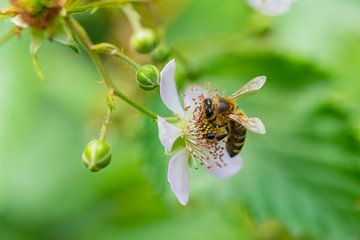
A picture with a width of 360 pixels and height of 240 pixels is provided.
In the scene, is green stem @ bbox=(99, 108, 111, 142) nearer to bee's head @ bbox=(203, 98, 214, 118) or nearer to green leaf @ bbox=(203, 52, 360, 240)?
bee's head @ bbox=(203, 98, 214, 118)

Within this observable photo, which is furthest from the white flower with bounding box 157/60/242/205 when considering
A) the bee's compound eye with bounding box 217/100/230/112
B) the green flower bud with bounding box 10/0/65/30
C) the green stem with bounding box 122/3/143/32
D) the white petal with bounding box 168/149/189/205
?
the green flower bud with bounding box 10/0/65/30

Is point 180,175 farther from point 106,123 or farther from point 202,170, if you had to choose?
point 202,170

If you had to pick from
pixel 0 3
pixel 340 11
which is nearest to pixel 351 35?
pixel 340 11

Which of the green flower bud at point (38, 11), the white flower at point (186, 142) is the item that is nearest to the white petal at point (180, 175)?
the white flower at point (186, 142)

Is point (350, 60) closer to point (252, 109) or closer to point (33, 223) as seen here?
point (252, 109)

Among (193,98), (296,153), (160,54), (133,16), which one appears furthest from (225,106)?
(296,153)

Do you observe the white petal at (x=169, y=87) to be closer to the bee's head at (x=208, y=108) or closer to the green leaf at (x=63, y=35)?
the bee's head at (x=208, y=108)
